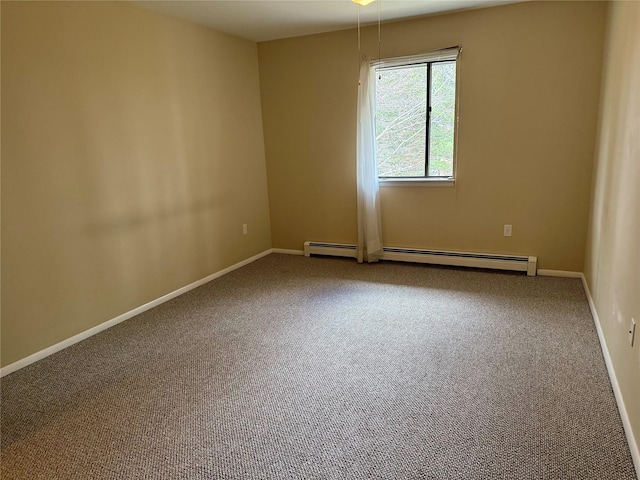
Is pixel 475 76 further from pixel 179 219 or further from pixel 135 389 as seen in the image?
pixel 135 389

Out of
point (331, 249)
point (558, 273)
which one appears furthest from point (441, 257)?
point (331, 249)

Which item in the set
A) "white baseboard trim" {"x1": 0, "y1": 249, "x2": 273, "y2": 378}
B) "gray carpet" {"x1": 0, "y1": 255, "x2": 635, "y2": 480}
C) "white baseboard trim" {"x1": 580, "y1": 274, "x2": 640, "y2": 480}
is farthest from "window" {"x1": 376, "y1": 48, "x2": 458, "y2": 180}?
"white baseboard trim" {"x1": 0, "y1": 249, "x2": 273, "y2": 378}

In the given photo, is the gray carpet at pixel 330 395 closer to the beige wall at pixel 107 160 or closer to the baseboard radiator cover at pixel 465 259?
the beige wall at pixel 107 160

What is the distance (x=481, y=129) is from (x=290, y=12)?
6.63ft

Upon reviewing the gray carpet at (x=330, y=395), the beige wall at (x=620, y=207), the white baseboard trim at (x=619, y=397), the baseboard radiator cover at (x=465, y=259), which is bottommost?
the gray carpet at (x=330, y=395)

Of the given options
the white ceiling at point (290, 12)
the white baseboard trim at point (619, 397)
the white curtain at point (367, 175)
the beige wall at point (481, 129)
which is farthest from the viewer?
the white curtain at point (367, 175)

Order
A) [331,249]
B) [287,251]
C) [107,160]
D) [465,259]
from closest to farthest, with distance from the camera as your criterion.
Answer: [107,160] < [465,259] < [331,249] < [287,251]

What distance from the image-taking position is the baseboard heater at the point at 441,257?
3787 millimetres

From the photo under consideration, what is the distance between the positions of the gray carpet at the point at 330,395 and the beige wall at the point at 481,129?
2.75 feet

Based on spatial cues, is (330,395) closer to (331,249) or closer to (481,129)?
(331,249)

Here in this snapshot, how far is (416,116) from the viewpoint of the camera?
4.03 metres

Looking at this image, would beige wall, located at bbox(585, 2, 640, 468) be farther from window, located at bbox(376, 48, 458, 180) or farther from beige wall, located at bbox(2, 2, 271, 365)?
beige wall, located at bbox(2, 2, 271, 365)

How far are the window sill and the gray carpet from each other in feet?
3.91

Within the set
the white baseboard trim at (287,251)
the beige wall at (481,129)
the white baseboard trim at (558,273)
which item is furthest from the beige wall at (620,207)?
the white baseboard trim at (287,251)
